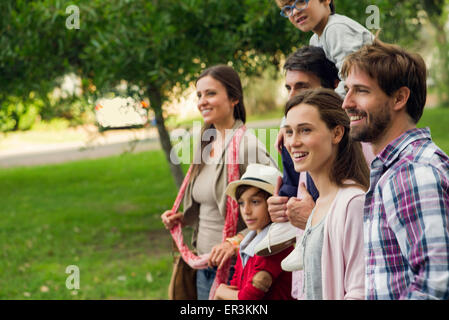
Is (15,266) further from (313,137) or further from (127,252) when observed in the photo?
(313,137)

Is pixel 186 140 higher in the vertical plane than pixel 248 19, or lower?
lower

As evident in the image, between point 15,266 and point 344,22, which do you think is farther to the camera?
point 15,266

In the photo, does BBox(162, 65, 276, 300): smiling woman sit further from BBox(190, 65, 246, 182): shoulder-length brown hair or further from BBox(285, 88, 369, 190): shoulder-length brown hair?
BBox(285, 88, 369, 190): shoulder-length brown hair

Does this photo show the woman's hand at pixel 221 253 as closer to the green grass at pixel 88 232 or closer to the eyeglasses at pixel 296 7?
the eyeglasses at pixel 296 7

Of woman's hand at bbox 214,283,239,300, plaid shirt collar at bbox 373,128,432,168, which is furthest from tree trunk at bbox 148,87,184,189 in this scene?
plaid shirt collar at bbox 373,128,432,168

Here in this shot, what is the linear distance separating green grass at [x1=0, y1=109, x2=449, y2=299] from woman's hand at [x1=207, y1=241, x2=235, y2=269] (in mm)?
3092

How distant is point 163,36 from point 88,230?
14.3ft

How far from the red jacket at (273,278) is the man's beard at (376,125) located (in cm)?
117

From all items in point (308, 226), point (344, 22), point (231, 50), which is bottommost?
point (308, 226)

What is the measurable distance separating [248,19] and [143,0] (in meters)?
1.20

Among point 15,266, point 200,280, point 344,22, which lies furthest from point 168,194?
point 344,22

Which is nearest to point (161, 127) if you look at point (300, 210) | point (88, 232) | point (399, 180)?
point (88, 232)

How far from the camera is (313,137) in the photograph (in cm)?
242

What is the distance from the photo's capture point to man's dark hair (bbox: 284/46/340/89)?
2979 mm
